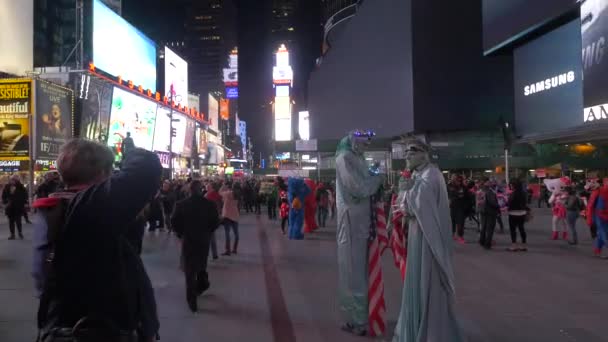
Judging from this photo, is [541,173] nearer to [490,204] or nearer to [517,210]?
[517,210]

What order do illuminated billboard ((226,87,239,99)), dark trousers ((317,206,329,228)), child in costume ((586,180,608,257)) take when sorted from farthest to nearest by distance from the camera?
1. illuminated billboard ((226,87,239,99))
2. dark trousers ((317,206,329,228))
3. child in costume ((586,180,608,257))

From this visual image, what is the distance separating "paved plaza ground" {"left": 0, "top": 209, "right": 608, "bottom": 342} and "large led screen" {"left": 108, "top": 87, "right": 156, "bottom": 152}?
87.2 ft

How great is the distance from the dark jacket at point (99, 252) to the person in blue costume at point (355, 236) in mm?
3521

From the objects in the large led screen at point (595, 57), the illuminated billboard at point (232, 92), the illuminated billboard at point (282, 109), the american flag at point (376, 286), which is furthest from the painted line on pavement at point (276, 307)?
the illuminated billboard at point (232, 92)

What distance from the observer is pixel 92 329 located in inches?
76.9

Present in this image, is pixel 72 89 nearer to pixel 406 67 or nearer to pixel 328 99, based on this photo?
pixel 406 67

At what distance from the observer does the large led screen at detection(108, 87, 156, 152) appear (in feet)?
123

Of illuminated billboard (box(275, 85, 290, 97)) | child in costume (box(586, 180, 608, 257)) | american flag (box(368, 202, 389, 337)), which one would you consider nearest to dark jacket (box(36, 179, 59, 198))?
american flag (box(368, 202, 389, 337))

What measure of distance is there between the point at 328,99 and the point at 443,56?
2946cm

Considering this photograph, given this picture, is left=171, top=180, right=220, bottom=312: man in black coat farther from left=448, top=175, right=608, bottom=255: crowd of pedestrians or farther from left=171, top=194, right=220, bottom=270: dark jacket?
left=448, top=175, right=608, bottom=255: crowd of pedestrians

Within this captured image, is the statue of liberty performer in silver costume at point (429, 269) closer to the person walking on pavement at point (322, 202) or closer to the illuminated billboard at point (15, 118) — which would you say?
the person walking on pavement at point (322, 202)

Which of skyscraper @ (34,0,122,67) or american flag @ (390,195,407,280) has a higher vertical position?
skyscraper @ (34,0,122,67)

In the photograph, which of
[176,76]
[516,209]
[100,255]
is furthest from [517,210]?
[176,76]

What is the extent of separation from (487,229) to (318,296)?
6.40 meters
